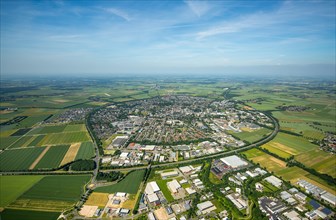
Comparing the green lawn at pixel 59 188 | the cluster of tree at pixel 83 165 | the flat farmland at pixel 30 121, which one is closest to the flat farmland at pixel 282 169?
the cluster of tree at pixel 83 165

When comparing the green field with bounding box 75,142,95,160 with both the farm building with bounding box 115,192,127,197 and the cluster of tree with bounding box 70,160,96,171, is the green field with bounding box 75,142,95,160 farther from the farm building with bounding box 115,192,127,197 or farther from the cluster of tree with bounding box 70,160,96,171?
the farm building with bounding box 115,192,127,197

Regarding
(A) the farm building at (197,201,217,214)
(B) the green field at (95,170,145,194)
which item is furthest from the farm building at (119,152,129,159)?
(A) the farm building at (197,201,217,214)

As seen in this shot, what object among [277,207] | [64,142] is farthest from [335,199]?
[64,142]

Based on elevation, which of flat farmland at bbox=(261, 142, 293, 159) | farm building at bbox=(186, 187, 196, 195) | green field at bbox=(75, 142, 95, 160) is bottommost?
farm building at bbox=(186, 187, 196, 195)

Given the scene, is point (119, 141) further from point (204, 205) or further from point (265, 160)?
point (265, 160)

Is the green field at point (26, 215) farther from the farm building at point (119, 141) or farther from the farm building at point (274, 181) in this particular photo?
the farm building at point (274, 181)

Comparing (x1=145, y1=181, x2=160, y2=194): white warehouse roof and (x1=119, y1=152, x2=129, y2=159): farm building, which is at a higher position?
(x1=119, y1=152, x2=129, y2=159): farm building

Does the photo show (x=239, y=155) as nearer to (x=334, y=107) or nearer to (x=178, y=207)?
(x=178, y=207)
